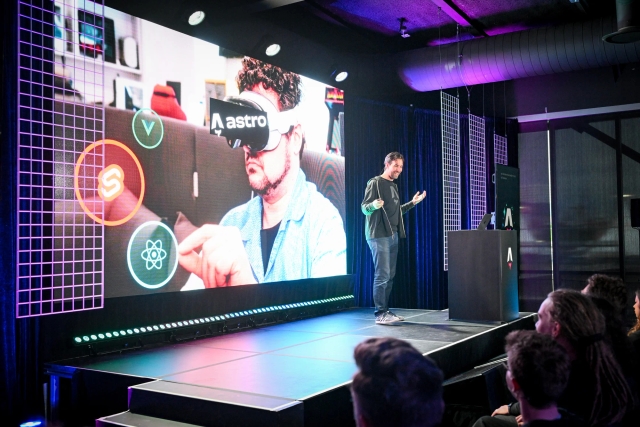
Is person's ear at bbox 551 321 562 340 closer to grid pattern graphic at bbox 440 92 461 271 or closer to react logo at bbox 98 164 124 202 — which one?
react logo at bbox 98 164 124 202

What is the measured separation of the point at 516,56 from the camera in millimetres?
6062

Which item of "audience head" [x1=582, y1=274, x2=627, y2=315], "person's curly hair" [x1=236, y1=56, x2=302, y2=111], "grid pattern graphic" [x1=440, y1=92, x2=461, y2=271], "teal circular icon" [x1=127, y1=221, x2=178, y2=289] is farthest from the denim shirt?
"audience head" [x1=582, y1=274, x2=627, y2=315]

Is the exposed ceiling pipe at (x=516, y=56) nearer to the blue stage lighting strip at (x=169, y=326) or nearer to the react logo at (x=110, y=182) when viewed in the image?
the blue stage lighting strip at (x=169, y=326)

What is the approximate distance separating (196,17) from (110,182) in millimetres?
1548

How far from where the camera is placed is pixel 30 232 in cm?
343

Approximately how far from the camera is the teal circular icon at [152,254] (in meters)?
4.24

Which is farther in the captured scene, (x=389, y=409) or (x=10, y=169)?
(x=10, y=169)

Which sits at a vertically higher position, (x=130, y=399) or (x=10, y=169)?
(x=10, y=169)

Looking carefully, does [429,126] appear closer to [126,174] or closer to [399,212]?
[399,212]

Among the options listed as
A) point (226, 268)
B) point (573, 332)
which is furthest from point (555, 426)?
point (226, 268)

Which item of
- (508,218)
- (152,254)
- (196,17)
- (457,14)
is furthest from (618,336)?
(508,218)

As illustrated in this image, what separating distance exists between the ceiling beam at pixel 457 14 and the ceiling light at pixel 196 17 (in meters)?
2.23

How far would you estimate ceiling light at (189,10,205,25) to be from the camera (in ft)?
15.4

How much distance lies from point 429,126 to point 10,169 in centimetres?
531
